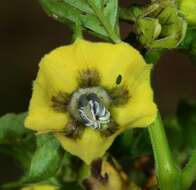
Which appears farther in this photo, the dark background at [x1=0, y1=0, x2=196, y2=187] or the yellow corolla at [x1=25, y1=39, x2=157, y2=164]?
the dark background at [x1=0, y1=0, x2=196, y2=187]

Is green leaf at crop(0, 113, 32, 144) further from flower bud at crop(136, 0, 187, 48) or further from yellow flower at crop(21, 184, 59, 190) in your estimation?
flower bud at crop(136, 0, 187, 48)

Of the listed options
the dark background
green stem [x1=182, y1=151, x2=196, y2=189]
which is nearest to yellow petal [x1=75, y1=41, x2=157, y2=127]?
green stem [x1=182, y1=151, x2=196, y2=189]

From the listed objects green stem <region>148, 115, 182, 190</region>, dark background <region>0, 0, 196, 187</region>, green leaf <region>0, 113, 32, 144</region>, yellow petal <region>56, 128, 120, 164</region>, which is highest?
yellow petal <region>56, 128, 120, 164</region>

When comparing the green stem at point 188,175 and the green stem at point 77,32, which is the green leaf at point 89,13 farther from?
the green stem at point 188,175

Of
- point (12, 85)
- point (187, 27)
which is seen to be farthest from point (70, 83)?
point (12, 85)

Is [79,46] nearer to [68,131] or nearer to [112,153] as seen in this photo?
[68,131]

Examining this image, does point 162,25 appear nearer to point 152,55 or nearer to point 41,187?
point 152,55

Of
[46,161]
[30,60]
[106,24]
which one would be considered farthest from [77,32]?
[30,60]
